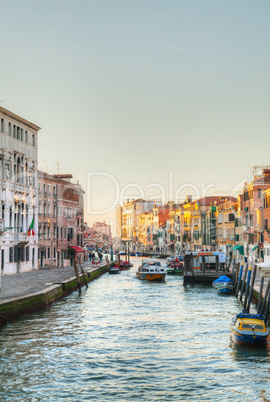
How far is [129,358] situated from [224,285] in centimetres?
2426

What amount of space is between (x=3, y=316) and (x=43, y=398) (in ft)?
34.9

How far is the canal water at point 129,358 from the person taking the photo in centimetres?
1686

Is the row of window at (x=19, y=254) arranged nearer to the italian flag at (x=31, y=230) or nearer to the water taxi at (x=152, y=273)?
the italian flag at (x=31, y=230)

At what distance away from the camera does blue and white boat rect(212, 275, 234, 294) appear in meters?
43.1

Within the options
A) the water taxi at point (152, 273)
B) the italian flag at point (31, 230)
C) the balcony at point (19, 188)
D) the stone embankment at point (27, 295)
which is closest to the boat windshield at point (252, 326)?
the stone embankment at point (27, 295)

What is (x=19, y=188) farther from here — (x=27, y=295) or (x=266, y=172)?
(x=266, y=172)

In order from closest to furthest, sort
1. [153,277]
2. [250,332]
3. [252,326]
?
1. [250,332]
2. [252,326]
3. [153,277]

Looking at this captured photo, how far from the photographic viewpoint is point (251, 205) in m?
74.0

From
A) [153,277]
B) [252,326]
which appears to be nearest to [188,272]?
[153,277]

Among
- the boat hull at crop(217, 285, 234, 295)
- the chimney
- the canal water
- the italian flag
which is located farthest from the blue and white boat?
the chimney

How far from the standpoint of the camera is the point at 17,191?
50125 millimetres

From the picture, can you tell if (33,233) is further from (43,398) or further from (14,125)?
(43,398)

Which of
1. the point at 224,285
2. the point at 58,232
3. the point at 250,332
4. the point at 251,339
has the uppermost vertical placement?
the point at 58,232

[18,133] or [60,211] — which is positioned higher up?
[18,133]
